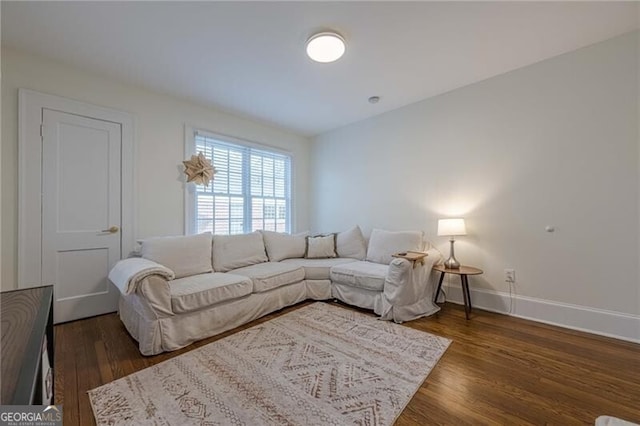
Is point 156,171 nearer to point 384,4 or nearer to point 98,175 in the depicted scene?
point 98,175

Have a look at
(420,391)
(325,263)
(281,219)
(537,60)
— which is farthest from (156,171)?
(537,60)

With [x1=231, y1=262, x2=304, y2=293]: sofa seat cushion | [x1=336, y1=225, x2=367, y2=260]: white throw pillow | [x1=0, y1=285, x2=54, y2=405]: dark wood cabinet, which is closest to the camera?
[x1=0, y1=285, x2=54, y2=405]: dark wood cabinet

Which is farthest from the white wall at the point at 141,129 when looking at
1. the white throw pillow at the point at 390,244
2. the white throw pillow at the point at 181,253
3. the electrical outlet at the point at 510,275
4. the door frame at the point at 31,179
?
the electrical outlet at the point at 510,275

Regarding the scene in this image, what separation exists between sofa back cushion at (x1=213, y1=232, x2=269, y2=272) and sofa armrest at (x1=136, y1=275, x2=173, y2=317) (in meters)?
0.86

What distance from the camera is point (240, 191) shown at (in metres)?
3.89

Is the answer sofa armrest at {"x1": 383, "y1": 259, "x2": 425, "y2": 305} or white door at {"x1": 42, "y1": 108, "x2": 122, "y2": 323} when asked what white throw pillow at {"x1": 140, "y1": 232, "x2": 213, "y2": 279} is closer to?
white door at {"x1": 42, "y1": 108, "x2": 122, "y2": 323}

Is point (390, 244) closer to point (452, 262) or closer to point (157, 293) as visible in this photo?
point (452, 262)

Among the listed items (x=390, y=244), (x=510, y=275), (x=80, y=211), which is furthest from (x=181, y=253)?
(x=510, y=275)

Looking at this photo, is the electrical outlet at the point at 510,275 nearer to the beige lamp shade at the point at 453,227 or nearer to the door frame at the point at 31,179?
the beige lamp shade at the point at 453,227

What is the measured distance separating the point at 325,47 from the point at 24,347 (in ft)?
8.00

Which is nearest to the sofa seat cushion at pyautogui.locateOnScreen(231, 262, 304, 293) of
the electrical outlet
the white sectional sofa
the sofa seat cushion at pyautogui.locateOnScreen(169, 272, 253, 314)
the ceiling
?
the white sectional sofa

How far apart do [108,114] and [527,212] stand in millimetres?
4379

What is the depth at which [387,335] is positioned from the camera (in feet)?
7.57

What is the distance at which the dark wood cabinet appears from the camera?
57 cm
